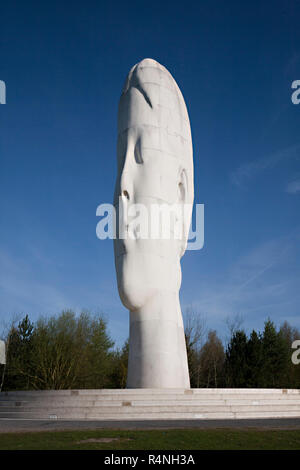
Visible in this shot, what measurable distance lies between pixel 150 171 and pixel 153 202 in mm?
1084

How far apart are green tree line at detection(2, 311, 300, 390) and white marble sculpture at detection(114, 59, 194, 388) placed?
44.7 feet

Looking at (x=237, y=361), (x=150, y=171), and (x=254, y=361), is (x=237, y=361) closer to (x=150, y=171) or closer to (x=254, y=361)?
(x=254, y=361)

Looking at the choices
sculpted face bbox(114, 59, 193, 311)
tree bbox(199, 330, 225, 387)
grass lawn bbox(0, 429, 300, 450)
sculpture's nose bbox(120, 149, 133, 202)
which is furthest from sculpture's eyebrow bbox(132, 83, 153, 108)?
tree bbox(199, 330, 225, 387)

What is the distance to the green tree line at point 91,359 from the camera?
2678cm

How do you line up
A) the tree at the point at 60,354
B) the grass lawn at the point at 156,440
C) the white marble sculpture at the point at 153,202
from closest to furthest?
1. the grass lawn at the point at 156,440
2. the white marble sculpture at the point at 153,202
3. the tree at the point at 60,354

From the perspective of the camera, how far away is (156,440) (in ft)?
20.0

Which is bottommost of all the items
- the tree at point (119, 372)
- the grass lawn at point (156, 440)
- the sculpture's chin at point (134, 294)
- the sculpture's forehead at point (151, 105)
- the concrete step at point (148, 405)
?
the grass lawn at point (156, 440)

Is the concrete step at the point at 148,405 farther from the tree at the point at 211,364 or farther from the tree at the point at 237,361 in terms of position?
the tree at the point at 211,364

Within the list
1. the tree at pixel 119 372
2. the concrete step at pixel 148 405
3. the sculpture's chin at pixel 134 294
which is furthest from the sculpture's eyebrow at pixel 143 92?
the tree at pixel 119 372

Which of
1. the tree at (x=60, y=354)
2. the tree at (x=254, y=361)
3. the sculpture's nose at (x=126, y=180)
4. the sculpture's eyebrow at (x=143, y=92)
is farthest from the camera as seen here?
the tree at (x=254, y=361)

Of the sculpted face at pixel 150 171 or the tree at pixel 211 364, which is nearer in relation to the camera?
the sculpted face at pixel 150 171

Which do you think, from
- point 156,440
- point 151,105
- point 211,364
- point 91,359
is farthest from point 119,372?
point 156,440

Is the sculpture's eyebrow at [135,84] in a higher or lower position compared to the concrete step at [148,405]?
higher

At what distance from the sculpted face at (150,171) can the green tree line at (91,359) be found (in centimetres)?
1395
